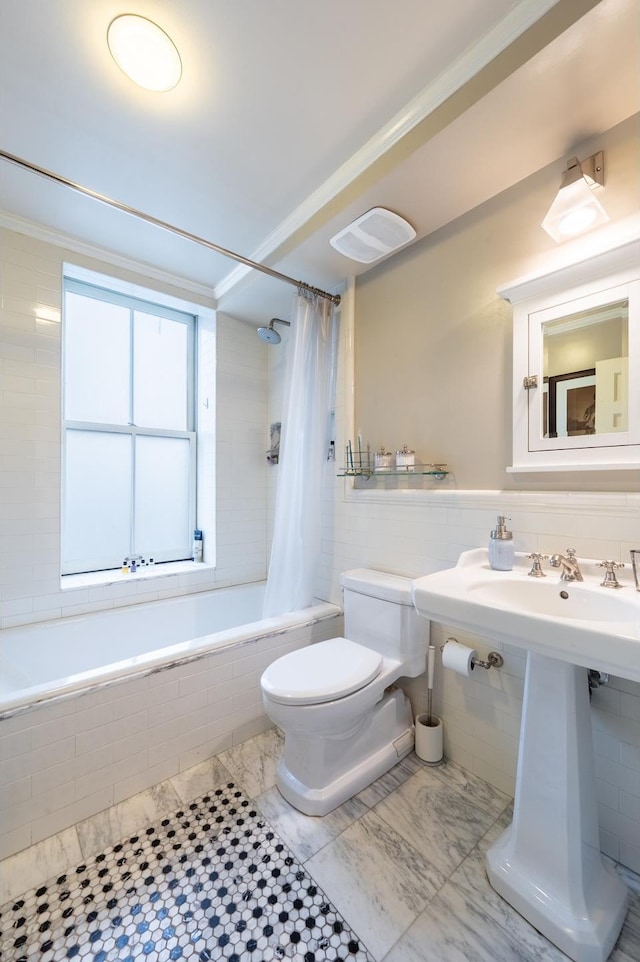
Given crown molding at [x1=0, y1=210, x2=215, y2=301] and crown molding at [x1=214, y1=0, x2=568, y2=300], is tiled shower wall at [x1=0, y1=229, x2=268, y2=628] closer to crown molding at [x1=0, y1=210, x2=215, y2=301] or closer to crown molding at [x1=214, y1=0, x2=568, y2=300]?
crown molding at [x1=0, y1=210, x2=215, y2=301]

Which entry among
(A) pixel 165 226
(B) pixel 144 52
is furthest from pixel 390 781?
(B) pixel 144 52

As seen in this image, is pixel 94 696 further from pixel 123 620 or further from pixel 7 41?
pixel 7 41

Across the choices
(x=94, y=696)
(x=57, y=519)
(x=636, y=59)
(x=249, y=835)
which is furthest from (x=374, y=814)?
(x=636, y=59)

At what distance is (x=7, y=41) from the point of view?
1.15m

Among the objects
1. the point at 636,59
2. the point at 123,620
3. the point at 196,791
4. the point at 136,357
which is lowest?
the point at 196,791

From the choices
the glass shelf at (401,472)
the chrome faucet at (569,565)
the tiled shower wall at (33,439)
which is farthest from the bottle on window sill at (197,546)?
the chrome faucet at (569,565)

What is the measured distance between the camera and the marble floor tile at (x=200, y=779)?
1.46 metres

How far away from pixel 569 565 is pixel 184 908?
148 cm

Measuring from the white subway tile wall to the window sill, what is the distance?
3.06 feet

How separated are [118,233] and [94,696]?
2.20 meters

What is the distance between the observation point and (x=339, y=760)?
1436 millimetres

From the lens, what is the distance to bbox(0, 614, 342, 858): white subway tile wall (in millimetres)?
1224

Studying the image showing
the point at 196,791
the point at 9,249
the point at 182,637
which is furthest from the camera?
the point at 182,637

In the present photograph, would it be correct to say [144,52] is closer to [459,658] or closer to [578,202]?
[578,202]
